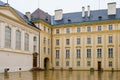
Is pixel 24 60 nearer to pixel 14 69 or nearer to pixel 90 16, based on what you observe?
pixel 14 69

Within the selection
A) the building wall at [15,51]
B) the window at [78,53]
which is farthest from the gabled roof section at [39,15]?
the window at [78,53]

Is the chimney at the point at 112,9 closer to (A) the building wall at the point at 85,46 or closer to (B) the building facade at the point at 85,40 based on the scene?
(B) the building facade at the point at 85,40

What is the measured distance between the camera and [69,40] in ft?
162

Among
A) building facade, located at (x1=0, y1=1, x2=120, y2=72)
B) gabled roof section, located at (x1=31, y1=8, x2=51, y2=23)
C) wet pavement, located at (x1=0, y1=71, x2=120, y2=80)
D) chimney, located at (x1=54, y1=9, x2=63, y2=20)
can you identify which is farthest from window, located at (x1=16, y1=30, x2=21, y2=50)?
chimney, located at (x1=54, y1=9, x2=63, y2=20)

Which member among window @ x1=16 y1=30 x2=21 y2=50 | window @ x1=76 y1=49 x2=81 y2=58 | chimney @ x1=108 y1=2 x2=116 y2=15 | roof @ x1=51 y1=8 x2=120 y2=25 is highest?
chimney @ x1=108 y1=2 x2=116 y2=15

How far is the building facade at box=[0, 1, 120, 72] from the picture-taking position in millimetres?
41000

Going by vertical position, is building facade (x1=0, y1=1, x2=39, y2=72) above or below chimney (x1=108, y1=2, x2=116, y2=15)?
below

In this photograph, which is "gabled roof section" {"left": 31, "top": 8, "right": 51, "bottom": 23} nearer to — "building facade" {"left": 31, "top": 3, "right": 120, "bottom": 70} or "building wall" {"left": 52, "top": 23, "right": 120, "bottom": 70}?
"building facade" {"left": 31, "top": 3, "right": 120, "bottom": 70}

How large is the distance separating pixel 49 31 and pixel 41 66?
8.90 meters

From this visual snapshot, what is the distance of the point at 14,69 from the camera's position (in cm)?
3556

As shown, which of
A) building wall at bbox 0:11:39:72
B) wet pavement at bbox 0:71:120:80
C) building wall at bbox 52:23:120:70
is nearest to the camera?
wet pavement at bbox 0:71:120:80

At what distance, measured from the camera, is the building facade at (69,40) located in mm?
41000

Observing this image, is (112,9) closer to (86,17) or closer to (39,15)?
(86,17)

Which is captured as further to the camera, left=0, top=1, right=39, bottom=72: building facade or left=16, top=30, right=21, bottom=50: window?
left=16, top=30, right=21, bottom=50: window
